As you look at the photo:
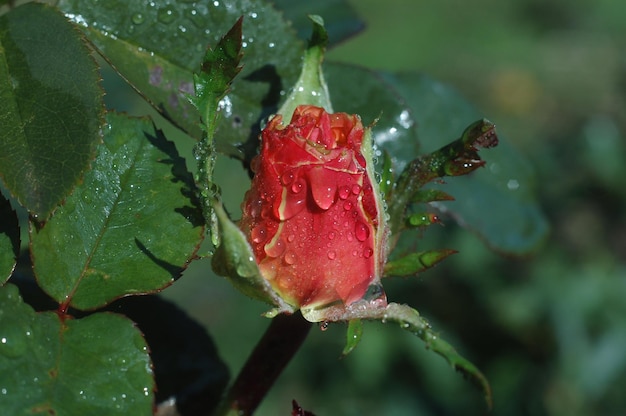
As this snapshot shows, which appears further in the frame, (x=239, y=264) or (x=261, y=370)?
(x=261, y=370)

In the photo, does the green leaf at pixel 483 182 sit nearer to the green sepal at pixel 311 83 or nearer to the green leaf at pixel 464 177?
the green leaf at pixel 464 177

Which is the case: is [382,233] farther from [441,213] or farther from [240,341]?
[240,341]

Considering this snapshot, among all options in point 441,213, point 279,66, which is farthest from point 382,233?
point 441,213

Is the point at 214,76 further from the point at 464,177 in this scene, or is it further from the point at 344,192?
the point at 464,177

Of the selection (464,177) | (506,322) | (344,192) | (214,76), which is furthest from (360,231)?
(506,322)

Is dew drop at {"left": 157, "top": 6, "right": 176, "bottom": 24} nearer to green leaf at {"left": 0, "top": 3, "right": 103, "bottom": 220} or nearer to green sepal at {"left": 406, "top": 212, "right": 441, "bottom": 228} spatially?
green leaf at {"left": 0, "top": 3, "right": 103, "bottom": 220}

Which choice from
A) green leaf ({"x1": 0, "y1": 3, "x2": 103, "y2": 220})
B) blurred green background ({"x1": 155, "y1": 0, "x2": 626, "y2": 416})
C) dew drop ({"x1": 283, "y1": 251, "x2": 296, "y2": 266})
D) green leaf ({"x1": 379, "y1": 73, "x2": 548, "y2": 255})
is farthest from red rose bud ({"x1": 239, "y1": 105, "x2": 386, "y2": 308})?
blurred green background ({"x1": 155, "y1": 0, "x2": 626, "y2": 416})

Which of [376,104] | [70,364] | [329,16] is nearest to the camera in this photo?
[70,364]
